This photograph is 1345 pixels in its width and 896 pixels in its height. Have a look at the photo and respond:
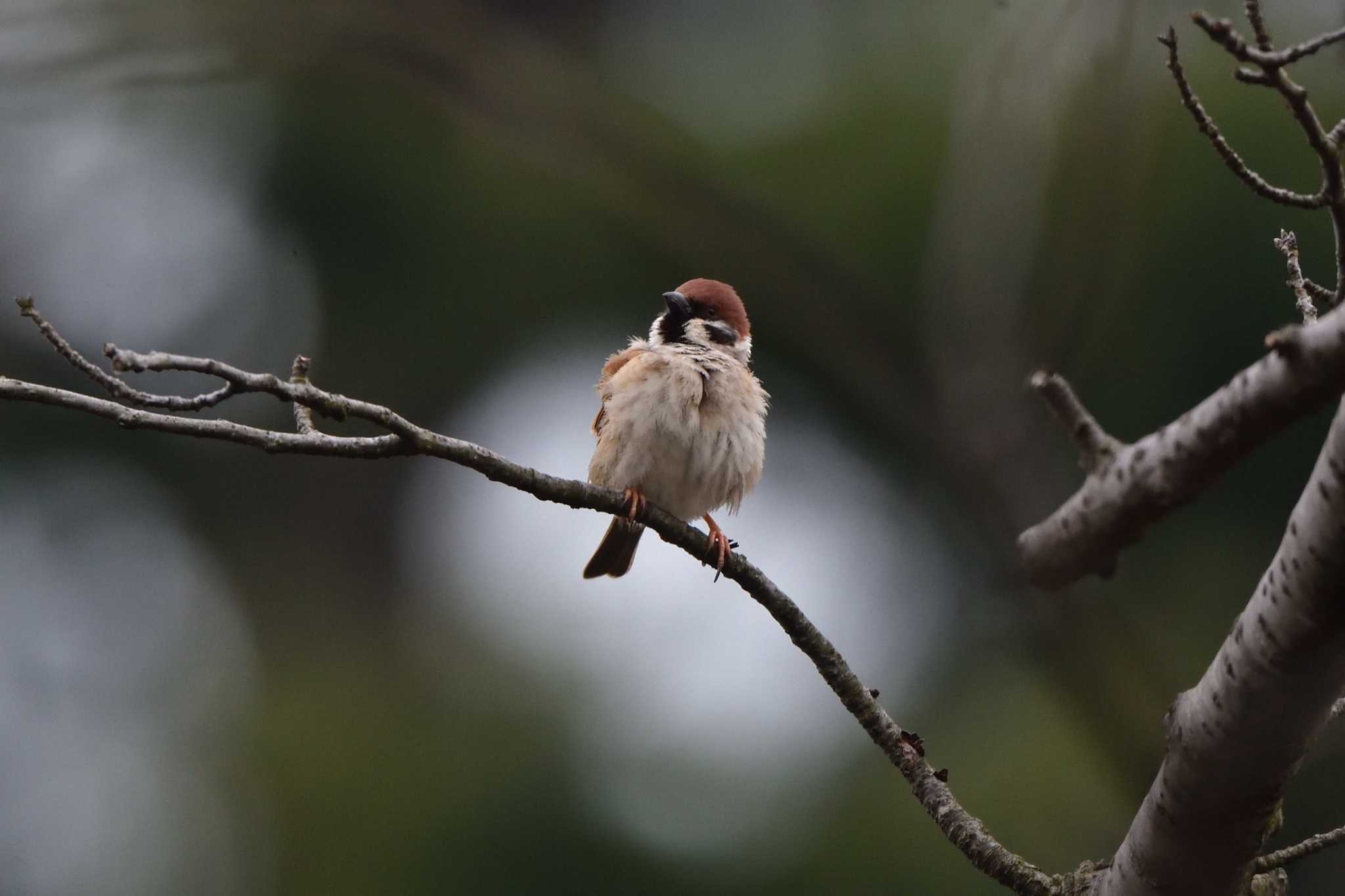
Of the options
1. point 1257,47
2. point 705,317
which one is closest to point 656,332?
point 705,317

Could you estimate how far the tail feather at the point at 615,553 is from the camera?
4.57 meters

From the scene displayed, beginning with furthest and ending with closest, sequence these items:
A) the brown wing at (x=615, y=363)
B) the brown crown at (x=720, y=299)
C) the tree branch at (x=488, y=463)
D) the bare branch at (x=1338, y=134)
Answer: the brown crown at (x=720, y=299) → the brown wing at (x=615, y=363) → the tree branch at (x=488, y=463) → the bare branch at (x=1338, y=134)

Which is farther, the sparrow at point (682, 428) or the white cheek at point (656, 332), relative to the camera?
the white cheek at point (656, 332)

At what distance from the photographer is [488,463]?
2.31 meters

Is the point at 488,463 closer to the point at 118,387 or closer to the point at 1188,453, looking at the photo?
the point at 118,387

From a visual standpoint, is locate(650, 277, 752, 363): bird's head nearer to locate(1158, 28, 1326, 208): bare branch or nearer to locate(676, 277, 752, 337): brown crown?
locate(676, 277, 752, 337): brown crown

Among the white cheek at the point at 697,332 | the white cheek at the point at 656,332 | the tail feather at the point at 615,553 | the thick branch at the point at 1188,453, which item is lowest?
the thick branch at the point at 1188,453

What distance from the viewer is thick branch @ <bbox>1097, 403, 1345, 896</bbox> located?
1590 millimetres

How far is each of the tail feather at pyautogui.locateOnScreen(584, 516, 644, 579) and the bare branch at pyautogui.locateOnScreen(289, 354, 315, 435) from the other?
2.39 metres

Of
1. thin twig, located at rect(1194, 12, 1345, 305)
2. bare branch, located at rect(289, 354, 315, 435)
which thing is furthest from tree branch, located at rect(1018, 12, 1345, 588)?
bare branch, located at rect(289, 354, 315, 435)

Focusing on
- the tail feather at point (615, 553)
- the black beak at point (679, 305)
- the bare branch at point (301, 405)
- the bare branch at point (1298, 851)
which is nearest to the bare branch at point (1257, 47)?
the bare branch at point (1298, 851)

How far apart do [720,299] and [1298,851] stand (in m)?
2.65

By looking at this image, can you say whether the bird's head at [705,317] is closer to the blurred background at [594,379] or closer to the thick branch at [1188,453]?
the blurred background at [594,379]

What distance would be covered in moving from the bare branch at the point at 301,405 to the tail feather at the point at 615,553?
2.39 meters
